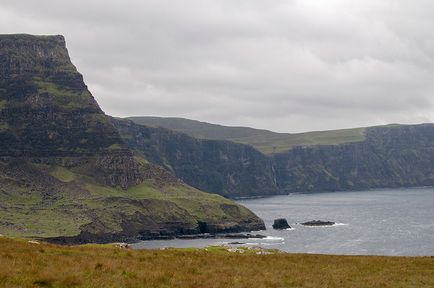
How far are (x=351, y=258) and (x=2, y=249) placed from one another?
86.7ft

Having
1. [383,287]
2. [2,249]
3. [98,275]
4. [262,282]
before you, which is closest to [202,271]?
[262,282]

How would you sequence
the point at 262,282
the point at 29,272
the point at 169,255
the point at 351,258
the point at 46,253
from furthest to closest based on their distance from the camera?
the point at 351,258 < the point at 169,255 < the point at 46,253 < the point at 262,282 < the point at 29,272

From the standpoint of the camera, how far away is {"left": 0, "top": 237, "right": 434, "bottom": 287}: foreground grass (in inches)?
1226

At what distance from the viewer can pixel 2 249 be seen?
128 feet

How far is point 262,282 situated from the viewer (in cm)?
3428

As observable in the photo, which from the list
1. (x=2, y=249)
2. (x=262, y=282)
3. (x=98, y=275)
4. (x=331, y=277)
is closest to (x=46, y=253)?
(x=2, y=249)

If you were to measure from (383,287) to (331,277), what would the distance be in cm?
380

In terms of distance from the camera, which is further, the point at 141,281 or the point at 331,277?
the point at 331,277

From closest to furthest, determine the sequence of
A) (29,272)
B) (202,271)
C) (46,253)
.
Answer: (29,272), (202,271), (46,253)

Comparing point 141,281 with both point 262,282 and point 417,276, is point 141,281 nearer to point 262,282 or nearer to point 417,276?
point 262,282

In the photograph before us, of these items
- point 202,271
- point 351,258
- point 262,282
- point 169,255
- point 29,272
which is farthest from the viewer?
point 351,258

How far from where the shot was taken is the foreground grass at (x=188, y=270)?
102 ft

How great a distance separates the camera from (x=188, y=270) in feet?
121

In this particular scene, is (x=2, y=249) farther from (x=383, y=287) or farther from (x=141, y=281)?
(x=383, y=287)
